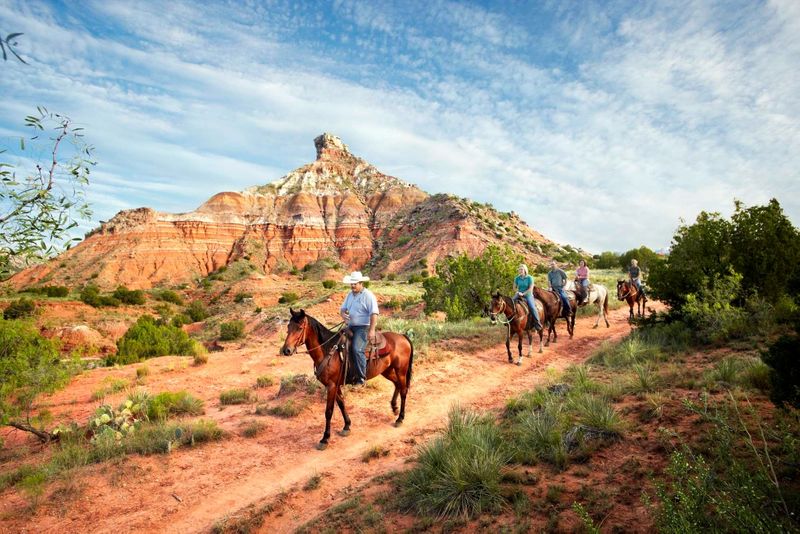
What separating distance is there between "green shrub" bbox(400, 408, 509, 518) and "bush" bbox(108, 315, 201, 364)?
16.9 m

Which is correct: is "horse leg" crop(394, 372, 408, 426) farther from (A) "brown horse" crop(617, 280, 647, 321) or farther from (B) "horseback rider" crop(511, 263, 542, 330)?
(A) "brown horse" crop(617, 280, 647, 321)

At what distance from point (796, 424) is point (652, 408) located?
Result: 171 centimetres

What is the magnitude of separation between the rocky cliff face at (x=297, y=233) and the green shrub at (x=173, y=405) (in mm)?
53637

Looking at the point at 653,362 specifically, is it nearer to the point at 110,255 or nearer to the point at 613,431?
the point at 613,431

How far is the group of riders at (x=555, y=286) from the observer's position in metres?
13.9

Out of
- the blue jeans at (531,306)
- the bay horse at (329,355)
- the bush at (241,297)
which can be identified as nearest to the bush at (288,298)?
the bush at (241,297)

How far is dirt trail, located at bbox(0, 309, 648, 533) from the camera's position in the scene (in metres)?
6.05

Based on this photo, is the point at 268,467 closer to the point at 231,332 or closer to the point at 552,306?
the point at 552,306

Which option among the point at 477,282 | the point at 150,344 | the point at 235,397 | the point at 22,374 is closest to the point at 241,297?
the point at 150,344

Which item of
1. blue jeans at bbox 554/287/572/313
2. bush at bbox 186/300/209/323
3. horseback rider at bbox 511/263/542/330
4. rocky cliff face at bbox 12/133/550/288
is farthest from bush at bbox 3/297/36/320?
blue jeans at bbox 554/287/572/313

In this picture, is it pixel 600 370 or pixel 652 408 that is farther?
pixel 600 370

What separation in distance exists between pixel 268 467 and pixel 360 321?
3.34m

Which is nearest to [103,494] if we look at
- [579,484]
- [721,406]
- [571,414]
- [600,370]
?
[579,484]

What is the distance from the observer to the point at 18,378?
9.59 metres
